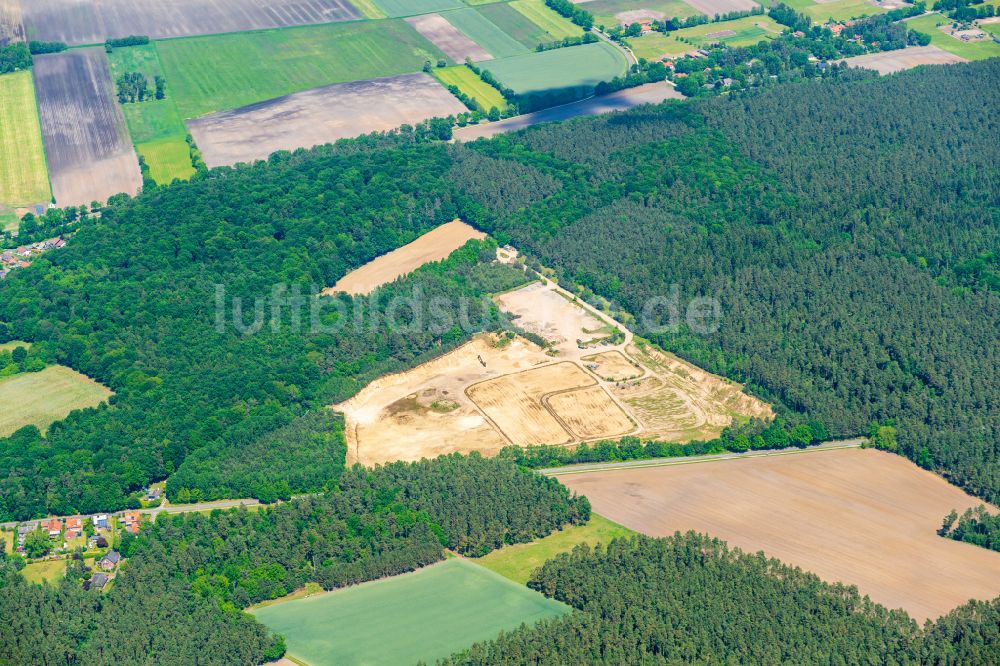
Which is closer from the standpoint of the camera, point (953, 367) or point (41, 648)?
point (41, 648)

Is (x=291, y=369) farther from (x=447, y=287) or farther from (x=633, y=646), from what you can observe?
(x=633, y=646)

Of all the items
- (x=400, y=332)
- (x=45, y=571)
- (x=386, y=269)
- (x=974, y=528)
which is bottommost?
(x=45, y=571)

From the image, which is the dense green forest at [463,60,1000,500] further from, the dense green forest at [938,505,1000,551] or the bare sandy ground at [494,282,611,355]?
the dense green forest at [938,505,1000,551]

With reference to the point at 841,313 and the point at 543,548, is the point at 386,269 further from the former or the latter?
the point at 543,548

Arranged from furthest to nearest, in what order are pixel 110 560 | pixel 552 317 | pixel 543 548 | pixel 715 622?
pixel 552 317 → pixel 543 548 → pixel 110 560 → pixel 715 622

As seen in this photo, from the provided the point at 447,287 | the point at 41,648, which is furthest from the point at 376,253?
the point at 41,648

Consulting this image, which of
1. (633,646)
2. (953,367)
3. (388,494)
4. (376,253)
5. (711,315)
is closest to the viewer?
(633,646)

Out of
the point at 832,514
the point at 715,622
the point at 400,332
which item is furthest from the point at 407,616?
the point at 400,332
